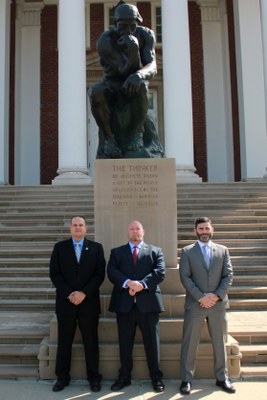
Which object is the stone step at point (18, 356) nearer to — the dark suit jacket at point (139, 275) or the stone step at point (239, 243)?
the dark suit jacket at point (139, 275)

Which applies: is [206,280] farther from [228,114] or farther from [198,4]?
[198,4]

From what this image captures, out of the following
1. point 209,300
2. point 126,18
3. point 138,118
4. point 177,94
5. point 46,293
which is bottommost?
point 46,293

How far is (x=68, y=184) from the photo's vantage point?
514 inches

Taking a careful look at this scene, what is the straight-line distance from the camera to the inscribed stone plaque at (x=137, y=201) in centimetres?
537

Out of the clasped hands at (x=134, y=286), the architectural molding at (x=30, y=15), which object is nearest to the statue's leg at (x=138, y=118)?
the clasped hands at (x=134, y=286)

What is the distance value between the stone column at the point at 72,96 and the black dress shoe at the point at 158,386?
943 cm

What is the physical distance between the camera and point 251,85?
15.9 meters

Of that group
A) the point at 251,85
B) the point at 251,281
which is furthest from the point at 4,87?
the point at 251,281

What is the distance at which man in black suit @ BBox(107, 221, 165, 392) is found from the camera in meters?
4.41

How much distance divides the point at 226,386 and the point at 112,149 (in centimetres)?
296

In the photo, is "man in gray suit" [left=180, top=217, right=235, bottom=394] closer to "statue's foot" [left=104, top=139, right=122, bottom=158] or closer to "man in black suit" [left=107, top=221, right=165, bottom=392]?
"man in black suit" [left=107, top=221, right=165, bottom=392]

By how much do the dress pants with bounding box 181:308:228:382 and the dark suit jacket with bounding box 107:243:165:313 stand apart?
1.08ft

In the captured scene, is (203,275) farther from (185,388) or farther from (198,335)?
(185,388)

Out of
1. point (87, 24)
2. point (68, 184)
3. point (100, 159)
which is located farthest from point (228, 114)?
point (100, 159)
